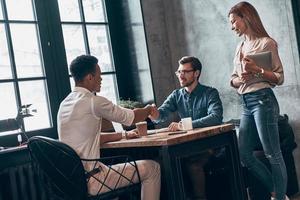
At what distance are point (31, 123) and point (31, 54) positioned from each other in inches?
23.7

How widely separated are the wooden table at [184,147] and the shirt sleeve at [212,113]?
35 cm

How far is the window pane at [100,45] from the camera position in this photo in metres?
4.13

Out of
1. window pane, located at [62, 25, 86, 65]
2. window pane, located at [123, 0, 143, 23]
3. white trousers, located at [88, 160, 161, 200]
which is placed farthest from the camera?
window pane, located at [123, 0, 143, 23]

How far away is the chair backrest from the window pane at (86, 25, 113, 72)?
6.58 feet

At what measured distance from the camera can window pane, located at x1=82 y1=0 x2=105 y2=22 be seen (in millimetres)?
4125

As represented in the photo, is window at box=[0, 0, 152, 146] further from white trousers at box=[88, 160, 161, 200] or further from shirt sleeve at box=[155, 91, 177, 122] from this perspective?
white trousers at box=[88, 160, 161, 200]

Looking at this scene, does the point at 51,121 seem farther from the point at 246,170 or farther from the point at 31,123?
the point at 246,170

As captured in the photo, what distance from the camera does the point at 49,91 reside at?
3.59m

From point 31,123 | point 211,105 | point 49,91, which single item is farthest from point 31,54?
point 211,105

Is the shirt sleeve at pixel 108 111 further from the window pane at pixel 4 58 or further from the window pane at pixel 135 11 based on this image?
the window pane at pixel 135 11

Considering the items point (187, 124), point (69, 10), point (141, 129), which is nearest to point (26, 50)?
point (69, 10)

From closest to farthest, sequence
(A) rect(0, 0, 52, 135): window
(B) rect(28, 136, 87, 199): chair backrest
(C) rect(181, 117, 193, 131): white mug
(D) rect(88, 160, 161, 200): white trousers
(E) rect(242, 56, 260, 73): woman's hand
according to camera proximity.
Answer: (B) rect(28, 136, 87, 199): chair backrest < (D) rect(88, 160, 161, 200): white trousers < (C) rect(181, 117, 193, 131): white mug < (E) rect(242, 56, 260, 73): woman's hand < (A) rect(0, 0, 52, 135): window

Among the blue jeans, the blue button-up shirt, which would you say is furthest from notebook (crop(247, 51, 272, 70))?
the blue button-up shirt

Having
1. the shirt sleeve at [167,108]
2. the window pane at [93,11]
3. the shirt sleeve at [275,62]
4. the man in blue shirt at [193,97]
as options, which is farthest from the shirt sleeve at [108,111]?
the window pane at [93,11]
